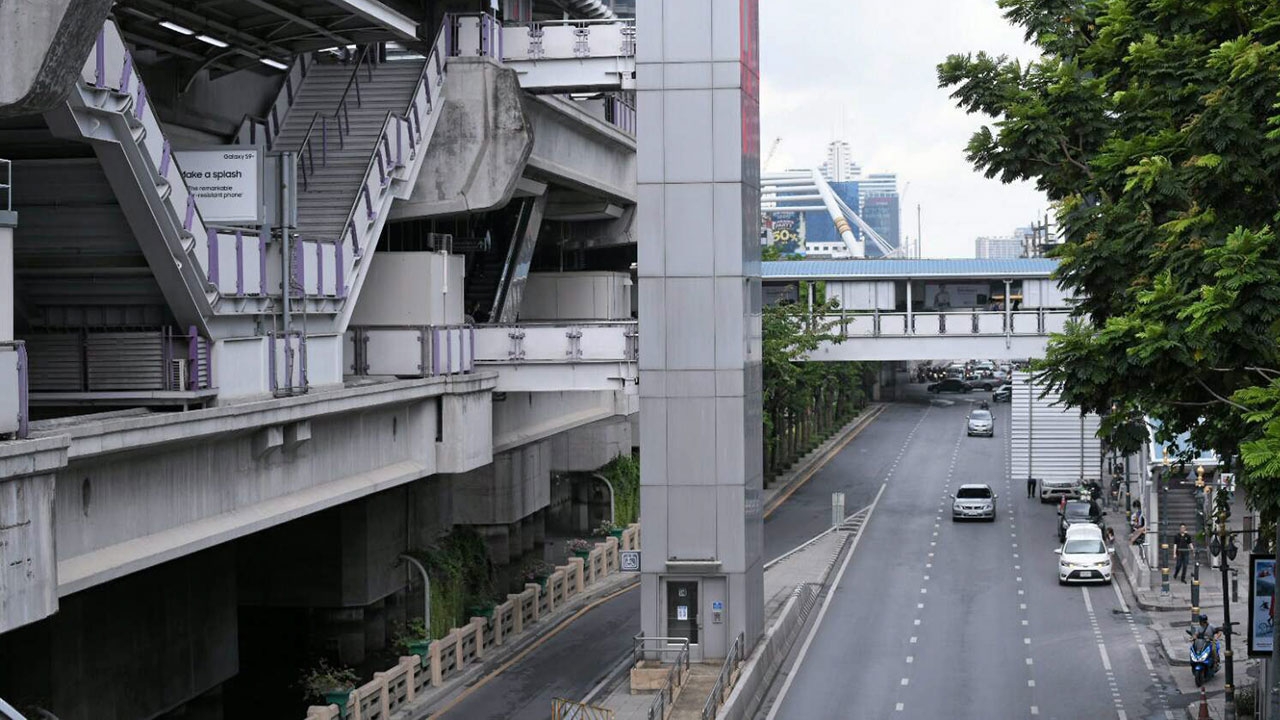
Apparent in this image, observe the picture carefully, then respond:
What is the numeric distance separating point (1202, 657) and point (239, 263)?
21044 mm

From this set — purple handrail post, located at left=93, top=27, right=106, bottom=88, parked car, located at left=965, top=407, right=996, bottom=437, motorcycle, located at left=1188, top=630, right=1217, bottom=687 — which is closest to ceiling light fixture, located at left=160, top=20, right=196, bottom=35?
purple handrail post, located at left=93, top=27, right=106, bottom=88

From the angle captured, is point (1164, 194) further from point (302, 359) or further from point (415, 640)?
point (415, 640)

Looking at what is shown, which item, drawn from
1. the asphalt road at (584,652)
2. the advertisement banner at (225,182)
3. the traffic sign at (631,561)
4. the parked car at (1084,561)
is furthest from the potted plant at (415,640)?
the parked car at (1084,561)

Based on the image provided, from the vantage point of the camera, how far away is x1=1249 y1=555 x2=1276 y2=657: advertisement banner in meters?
25.3

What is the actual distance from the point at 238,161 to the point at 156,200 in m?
3.60

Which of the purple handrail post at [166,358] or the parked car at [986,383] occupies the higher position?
the purple handrail post at [166,358]

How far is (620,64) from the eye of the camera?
3894 centimetres

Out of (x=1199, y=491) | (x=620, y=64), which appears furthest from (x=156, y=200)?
(x=1199, y=491)

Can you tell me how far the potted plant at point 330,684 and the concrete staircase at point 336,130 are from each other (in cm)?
835

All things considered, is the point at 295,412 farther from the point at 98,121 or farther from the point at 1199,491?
the point at 1199,491

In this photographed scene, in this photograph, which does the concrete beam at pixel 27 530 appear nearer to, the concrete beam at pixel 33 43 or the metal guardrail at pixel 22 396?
the metal guardrail at pixel 22 396

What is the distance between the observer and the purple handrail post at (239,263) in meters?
26.7

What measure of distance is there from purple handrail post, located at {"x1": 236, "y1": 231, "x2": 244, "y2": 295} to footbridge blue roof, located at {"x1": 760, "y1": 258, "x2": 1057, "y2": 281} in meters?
44.6

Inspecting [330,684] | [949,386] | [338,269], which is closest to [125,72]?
[338,269]
